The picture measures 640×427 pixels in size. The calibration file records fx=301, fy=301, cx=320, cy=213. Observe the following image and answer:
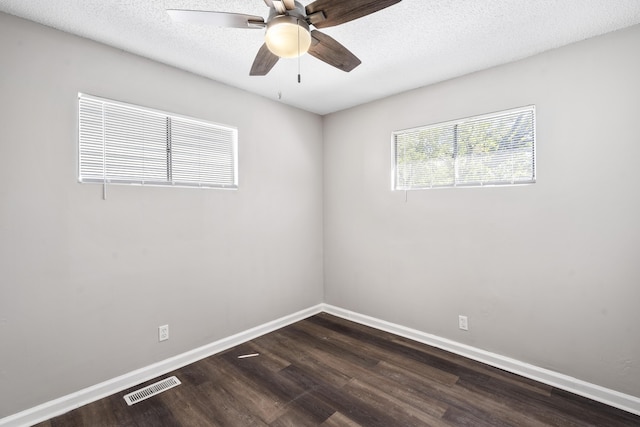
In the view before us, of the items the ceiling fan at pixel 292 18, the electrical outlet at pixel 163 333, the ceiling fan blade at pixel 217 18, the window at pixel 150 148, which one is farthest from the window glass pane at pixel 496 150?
the electrical outlet at pixel 163 333

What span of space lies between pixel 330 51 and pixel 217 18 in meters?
0.63

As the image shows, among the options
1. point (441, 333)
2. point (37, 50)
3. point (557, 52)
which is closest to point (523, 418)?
point (441, 333)

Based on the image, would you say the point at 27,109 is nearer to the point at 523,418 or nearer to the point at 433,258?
the point at 433,258

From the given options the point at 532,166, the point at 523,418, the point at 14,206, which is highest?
the point at 532,166

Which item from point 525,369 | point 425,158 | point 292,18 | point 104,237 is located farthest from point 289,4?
point 525,369

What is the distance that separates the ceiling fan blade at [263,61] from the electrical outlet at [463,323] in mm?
2707

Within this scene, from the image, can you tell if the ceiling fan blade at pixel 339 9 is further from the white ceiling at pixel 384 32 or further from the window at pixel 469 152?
the window at pixel 469 152

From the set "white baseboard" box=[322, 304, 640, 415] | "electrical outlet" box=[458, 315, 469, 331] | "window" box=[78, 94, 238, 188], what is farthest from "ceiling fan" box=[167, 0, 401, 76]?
"white baseboard" box=[322, 304, 640, 415]

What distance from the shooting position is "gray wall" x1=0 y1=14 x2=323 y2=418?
195 centimetres

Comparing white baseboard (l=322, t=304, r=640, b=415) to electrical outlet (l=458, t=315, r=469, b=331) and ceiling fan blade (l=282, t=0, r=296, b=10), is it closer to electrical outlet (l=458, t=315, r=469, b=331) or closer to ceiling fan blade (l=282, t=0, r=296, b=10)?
electrical outlet (l=458, t=315, r=469, b=331)

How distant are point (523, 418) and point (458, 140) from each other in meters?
2.25

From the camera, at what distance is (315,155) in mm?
3992

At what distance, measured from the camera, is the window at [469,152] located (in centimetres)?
254

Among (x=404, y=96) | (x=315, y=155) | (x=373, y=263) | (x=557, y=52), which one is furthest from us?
(x=315, y=155)
